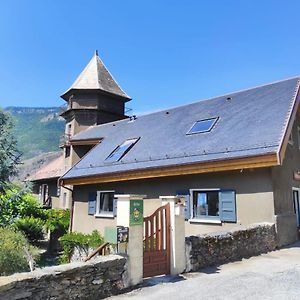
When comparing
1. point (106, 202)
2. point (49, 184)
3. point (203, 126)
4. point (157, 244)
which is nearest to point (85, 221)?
point (106, 202)

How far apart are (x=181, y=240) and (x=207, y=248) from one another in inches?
39.0

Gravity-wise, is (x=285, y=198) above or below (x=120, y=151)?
below

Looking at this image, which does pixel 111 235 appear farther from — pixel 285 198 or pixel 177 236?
pixel 285 198

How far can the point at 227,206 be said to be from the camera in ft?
36.2

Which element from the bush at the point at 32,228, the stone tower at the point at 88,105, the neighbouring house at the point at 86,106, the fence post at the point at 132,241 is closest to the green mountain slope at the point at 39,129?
the neighbouring house at the point at 86,106

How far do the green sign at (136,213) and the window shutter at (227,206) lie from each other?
5.48 meters

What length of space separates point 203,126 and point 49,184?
20.9 meters

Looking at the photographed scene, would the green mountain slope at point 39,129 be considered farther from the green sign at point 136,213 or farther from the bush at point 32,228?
the green sign at point 136,213

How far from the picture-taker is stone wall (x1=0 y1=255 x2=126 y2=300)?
178 inches

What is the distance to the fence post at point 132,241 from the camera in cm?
596

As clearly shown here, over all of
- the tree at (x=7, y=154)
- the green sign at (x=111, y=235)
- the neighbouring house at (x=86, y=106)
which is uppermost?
the neighbouring house at (x=86, y=106)

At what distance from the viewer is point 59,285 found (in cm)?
495

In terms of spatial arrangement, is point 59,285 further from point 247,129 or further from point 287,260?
point 247,129

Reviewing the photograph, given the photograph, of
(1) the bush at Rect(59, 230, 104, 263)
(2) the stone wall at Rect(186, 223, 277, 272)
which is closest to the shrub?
(1) the bush at Rect(59, 230, 104, 263)
